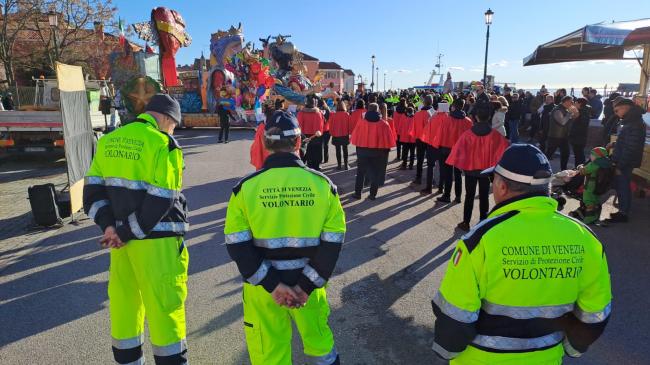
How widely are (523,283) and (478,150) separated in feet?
15.4

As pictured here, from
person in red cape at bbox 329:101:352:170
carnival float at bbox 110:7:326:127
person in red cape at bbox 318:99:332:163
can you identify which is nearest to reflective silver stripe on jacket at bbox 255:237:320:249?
person in red cape at bbox 329:101:352:170

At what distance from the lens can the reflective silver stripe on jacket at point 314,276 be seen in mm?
2375

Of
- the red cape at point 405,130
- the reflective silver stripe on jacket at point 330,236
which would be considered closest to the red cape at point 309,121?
the red cape at point 405,130

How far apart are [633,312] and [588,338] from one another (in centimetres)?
301

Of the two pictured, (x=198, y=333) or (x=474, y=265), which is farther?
(x=198, y=333)

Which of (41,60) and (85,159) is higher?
(41,60)

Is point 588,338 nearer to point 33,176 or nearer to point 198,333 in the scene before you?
point 198,333

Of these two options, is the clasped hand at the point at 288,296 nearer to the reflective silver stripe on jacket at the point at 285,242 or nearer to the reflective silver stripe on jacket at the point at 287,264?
the reflective silver stripe on jacket at the point at 287,264

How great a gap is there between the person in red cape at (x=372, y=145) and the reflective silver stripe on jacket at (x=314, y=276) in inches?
235

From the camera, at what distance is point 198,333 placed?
12.4ft

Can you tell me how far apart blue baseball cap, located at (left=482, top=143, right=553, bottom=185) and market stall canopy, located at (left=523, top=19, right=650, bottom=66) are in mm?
7356

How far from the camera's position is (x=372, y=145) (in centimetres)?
814

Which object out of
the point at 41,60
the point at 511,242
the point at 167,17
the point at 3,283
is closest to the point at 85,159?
the point at 3,283

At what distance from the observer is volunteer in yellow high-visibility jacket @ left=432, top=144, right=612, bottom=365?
1.80 m
